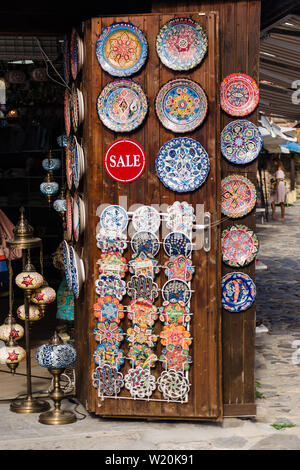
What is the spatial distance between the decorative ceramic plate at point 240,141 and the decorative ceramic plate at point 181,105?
0.29 meters

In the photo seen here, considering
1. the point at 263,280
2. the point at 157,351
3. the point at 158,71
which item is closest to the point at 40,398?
the point at 157,351

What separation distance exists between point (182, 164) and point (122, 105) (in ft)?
1.76

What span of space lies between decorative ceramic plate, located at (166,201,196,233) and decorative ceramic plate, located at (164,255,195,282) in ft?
0.62

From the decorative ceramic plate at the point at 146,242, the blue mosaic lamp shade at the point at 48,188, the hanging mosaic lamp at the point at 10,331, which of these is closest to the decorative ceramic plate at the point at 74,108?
the decorative ceramic plate at the point at 146,242

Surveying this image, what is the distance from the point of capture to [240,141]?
4.68 meters

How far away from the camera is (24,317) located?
5.25 m

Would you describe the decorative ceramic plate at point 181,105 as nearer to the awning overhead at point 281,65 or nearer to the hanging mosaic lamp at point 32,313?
the awning overhead at point 281,65

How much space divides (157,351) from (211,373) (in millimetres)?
380

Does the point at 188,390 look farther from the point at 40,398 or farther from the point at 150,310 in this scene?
the point at 40,398

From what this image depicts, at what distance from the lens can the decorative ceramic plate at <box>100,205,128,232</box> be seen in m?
4.59

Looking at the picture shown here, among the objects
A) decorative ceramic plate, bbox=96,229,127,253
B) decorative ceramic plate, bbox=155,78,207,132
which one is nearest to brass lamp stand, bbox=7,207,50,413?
decorative ceramic plate, bbox=96,229,127,253

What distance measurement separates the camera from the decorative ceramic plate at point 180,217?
14.9ft

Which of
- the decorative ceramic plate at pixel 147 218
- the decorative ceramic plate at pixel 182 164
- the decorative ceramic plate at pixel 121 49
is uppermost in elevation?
the decorative ceramic plate at pixel 121 49

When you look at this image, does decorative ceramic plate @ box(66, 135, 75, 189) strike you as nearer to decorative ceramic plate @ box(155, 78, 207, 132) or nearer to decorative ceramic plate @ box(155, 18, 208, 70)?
decorative ceramic plate @ box(155, 78, 207, 132)
